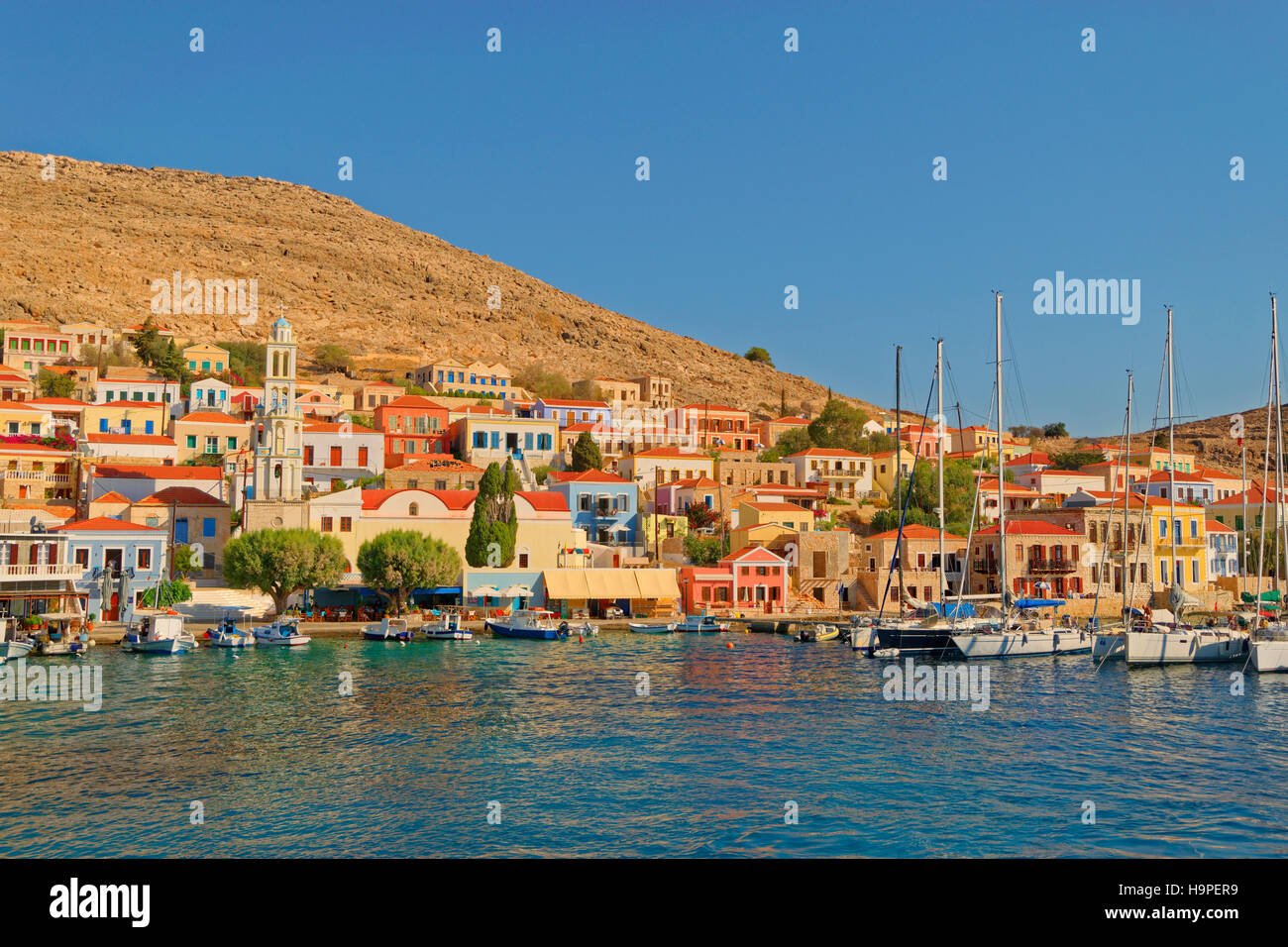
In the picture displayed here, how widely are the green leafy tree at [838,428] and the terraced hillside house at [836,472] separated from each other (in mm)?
4766

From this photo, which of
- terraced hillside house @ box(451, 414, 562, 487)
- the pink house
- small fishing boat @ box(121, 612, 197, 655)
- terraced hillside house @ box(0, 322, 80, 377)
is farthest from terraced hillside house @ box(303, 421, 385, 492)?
terraced hillside house @ box(0, 322, 80, 377)

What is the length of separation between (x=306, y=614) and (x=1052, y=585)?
4003 centimetres

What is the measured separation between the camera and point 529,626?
4756 centimetres

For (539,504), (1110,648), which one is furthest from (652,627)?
(1110,648)

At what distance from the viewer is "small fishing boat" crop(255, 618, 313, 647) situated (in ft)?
139

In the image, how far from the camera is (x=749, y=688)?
104ft

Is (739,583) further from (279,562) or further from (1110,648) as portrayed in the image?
(279,562)

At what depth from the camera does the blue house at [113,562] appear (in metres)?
47.7

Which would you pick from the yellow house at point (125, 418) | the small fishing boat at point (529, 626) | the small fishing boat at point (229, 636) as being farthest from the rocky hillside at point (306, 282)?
the small fishing boat at point (229, 636)

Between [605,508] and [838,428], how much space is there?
3329 centimetres

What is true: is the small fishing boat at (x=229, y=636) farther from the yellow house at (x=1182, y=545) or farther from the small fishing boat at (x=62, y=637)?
the yellow house at (x=1182, y=545)

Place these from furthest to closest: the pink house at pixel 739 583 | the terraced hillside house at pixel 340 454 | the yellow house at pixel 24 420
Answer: the terraced hillside house at pixel 340 454 → the yellow house at pixel 24 420 → the pink house at pixel 739 583

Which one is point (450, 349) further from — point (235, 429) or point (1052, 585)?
point (1052, 585)
